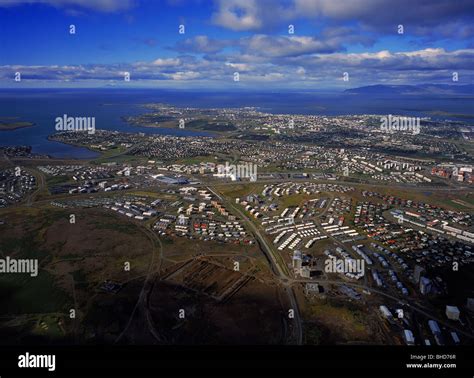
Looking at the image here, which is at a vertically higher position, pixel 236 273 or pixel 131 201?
pixel 131 201

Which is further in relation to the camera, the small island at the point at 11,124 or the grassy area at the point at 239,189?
the small island at the point at 11,124

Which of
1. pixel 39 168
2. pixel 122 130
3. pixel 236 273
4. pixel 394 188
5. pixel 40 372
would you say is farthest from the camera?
pixel 122 130

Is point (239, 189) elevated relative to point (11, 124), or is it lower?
lower

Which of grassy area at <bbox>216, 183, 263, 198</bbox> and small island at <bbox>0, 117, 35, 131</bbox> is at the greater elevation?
small island at <bbox>0, 117, 35, 131</bbox>

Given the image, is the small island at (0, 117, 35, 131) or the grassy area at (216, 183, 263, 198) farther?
the small island at (0, 117, 35, 131)

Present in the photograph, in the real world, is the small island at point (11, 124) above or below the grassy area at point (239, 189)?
above

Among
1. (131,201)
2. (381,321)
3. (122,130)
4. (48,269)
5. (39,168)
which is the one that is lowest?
(381,321)

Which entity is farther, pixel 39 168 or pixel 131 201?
pixel 39 168

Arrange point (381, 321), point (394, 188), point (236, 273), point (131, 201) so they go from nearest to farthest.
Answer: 1. point (381, 321)
2. point (236, 273)
3. point (131, 201)
4. point (394, 188)

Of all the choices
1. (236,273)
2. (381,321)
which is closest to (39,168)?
(236,273)

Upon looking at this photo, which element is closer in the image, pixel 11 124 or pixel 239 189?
pixel 239 189

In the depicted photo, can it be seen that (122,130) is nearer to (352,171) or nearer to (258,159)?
(258,159)
